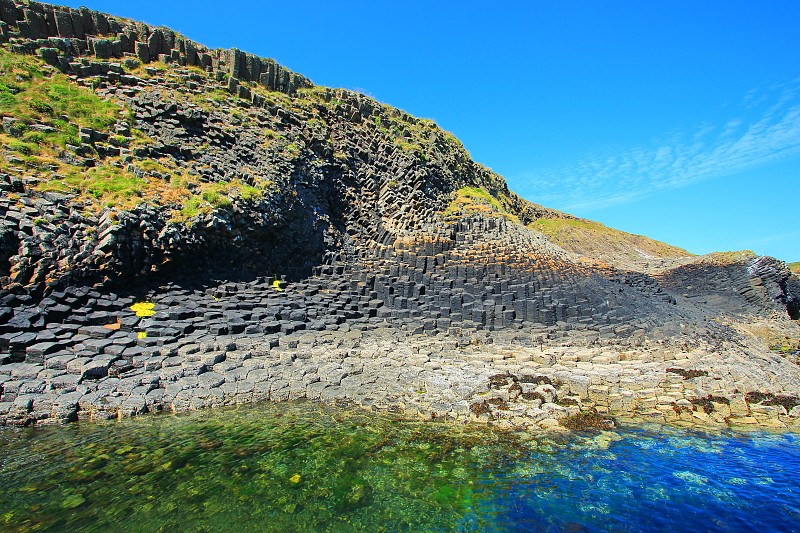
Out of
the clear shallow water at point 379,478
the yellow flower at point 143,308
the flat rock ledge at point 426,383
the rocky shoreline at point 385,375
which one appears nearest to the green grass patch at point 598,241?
the rocky shoreline at point 385,375

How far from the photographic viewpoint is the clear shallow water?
6.15 meters

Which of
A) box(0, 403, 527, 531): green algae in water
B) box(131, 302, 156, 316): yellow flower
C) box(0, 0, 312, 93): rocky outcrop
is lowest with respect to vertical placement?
box(0, 403, 527, 531): green algae in water

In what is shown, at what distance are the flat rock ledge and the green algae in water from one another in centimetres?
84

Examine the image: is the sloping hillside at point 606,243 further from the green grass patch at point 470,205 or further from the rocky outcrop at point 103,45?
the rocky outcrop at point 103,45

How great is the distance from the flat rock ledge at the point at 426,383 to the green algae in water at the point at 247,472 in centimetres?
84

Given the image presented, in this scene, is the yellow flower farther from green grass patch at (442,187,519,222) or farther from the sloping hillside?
the sloping hillside

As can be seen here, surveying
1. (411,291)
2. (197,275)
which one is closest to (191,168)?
(197,275)

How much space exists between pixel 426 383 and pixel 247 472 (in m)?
5.63

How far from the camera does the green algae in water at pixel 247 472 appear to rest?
609cm

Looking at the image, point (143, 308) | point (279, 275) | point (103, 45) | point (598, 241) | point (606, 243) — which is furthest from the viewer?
point (606, 243)

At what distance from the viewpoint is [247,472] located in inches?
290

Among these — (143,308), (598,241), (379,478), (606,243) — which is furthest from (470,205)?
(606,243)

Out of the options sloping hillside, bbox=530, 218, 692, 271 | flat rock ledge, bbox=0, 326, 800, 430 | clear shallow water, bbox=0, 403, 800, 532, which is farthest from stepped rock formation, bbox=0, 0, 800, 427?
sloping hillside, bbox=530, 218, 692, 271

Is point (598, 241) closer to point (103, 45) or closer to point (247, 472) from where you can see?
point (103, 45)
